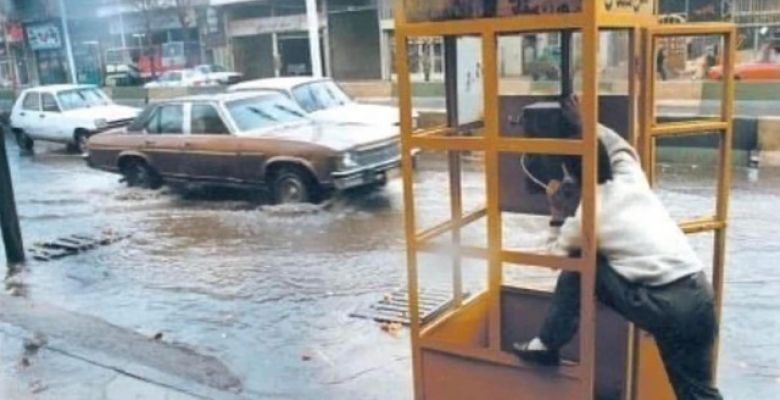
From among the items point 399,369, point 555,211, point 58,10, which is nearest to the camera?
point 555,211

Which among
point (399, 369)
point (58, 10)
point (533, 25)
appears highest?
point (58, 10)

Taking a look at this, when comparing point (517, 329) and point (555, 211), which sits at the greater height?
point (555, 211)

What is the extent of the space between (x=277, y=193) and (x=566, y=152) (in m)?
7.74

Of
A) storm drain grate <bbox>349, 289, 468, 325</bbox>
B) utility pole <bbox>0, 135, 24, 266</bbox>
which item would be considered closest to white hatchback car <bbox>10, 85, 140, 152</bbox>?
utility pole <bbox>0, 135, 24, 266</bbox>

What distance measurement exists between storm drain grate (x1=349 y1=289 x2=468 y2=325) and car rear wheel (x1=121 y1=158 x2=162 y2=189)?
673 centimetres

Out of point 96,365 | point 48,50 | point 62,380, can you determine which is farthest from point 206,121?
point 48,50

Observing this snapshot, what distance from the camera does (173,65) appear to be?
132 feet

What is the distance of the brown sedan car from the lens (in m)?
9.79

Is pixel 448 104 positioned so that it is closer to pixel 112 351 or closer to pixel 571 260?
pixel 571 260

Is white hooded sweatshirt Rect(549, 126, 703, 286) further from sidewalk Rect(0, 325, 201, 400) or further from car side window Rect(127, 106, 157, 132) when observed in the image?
car side window Rect(127, 106, 157, 132)

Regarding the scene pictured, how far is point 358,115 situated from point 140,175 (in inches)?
148

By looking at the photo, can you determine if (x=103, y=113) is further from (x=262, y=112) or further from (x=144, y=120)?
(x=262, y=112)

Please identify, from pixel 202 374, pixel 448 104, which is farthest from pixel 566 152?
pixel 202 374

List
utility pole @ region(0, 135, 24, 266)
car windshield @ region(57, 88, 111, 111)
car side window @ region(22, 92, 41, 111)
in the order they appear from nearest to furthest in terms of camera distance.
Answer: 1. utility pole @ region(0, 135, 24, 266)
2. car windshield @ region(57, 88, 111, 111)
3. car side window @ region(22, 92, 41, 111)
